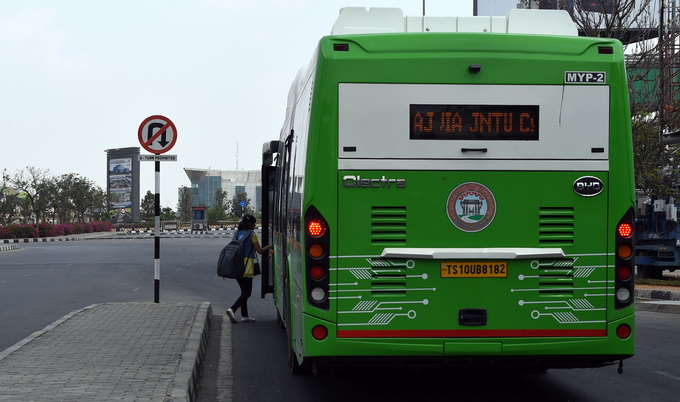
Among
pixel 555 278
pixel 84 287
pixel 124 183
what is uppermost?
pixel 124 183

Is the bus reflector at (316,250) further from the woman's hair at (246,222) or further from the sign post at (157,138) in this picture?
the sign post at (157,138)

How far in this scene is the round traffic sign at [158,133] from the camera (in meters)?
15.6

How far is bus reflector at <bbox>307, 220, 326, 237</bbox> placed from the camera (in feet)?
22.2

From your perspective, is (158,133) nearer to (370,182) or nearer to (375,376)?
(375,376)

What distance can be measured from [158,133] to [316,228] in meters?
9.46

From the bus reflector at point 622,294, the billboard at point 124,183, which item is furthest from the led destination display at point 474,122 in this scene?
the billboard at point 124,183

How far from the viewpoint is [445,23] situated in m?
7.87

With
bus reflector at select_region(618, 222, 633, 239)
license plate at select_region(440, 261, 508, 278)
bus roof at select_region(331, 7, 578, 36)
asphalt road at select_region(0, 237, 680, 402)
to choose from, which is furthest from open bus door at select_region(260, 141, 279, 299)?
bus reflector at select_region(618, 222, 633, 239)

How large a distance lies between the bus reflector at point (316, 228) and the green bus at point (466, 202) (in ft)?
0.03

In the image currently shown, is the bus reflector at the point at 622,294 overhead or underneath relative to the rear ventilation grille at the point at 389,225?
underneath

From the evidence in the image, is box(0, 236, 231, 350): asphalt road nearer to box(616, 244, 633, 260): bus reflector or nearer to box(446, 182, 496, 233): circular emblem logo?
box(446, 182, 496, 233): circular emblem logo

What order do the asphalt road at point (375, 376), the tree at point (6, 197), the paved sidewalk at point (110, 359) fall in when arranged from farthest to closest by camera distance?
the tree at point (6, 197) < the asphalt road at point (375, 376) < the paved sidewalk at point (110, 359)

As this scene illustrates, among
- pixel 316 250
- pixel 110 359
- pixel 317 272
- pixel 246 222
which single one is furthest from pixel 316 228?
pixel 246 222

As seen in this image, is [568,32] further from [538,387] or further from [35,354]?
[35,354]
